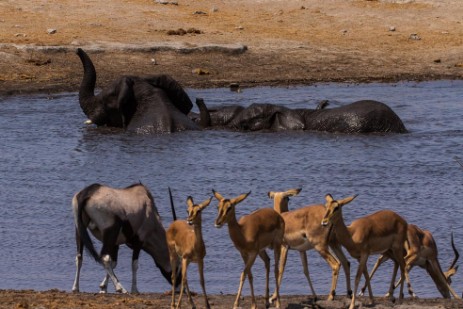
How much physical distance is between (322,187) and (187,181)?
1918 millimetres

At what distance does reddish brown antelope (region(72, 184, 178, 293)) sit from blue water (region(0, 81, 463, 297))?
0.70 m

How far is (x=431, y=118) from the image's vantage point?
68.6ft

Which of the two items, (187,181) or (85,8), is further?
(85,8)

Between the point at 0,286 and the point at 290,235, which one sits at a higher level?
the point at 290,235

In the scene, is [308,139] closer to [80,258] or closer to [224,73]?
[224,73]

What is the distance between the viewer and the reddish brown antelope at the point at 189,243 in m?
8.59

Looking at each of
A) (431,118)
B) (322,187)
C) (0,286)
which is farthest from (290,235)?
(431,118)

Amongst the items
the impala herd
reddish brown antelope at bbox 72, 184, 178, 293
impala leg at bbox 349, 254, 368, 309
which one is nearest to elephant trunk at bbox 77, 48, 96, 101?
the impala herd

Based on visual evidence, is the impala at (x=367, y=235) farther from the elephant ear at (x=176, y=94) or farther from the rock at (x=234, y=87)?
the rock at (x=234, y=87)

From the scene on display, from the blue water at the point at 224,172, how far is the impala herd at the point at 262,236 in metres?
0.70

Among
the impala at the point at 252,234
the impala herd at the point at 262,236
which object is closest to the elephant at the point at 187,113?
the impala herd at the point at 262,236

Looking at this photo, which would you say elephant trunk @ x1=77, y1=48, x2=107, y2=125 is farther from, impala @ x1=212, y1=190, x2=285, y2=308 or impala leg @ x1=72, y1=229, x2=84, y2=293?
impala @ x1=212, y1=190, x2=285, y2=308

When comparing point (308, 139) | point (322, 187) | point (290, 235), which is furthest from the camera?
point (308, 139)

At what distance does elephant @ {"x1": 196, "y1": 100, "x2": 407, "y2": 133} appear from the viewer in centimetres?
2005
